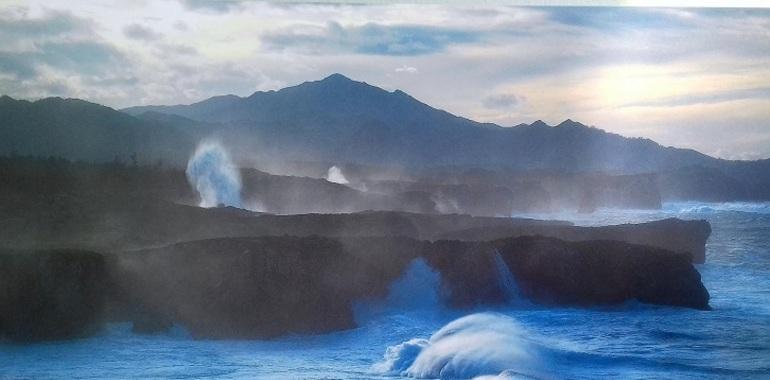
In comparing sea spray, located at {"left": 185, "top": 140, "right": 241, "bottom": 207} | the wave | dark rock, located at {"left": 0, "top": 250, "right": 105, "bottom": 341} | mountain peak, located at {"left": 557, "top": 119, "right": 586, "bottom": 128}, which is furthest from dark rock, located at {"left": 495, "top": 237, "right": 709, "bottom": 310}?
dark rock, located at {"left": 0, "top": 250, "right": 105, "bottom": 341}

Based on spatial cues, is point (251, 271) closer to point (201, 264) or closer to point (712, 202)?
point (201, 264)

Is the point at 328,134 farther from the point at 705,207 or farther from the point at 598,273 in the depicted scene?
the point at 705,207

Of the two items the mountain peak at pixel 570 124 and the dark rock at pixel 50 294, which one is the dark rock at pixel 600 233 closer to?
the mountain peak at pixel 570 124

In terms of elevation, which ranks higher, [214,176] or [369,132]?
[369,132]

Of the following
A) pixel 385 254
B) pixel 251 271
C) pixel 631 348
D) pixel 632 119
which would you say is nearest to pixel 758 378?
pixel 631 348

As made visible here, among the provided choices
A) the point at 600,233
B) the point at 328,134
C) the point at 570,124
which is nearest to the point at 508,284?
the point at 600,233

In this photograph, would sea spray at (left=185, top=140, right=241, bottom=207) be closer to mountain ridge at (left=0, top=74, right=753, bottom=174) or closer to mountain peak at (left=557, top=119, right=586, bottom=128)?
mountain ridge at (left=0, top=74, right=753, bottom=174)

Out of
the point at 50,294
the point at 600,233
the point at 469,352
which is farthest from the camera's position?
the point at 600,233
